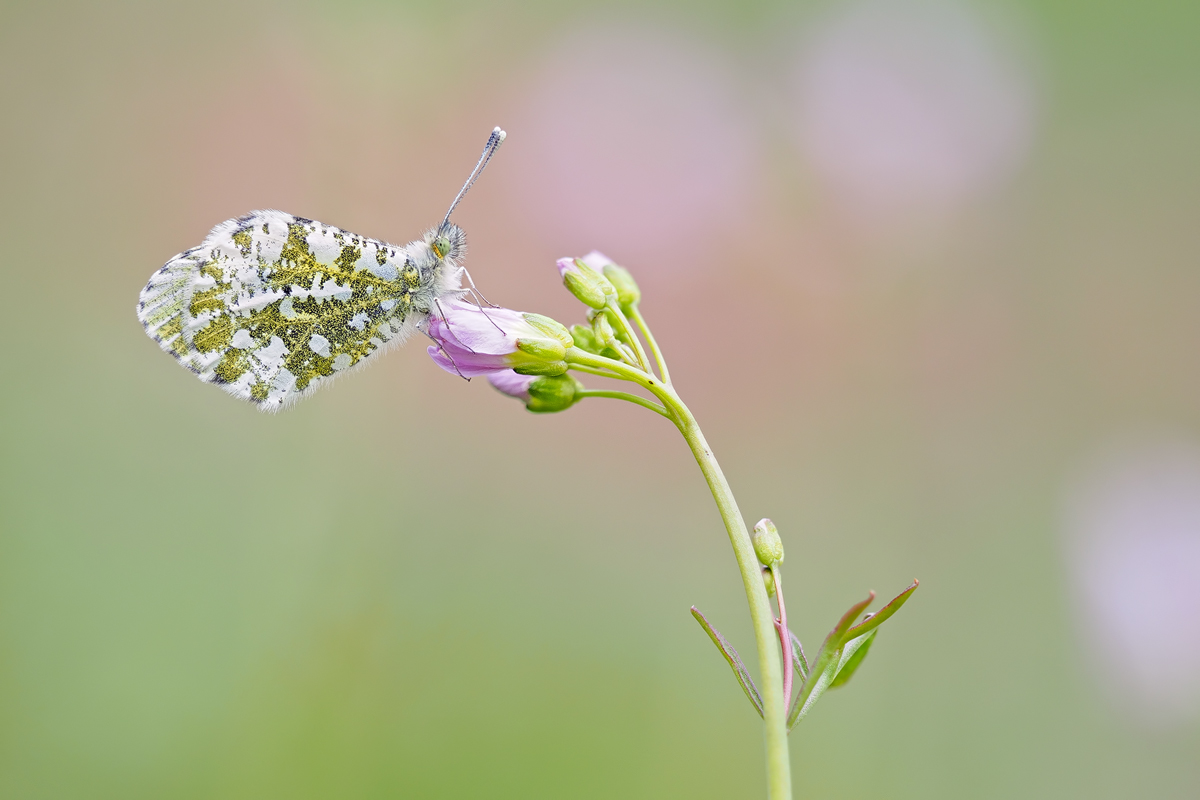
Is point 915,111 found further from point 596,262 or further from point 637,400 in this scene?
point 637,400

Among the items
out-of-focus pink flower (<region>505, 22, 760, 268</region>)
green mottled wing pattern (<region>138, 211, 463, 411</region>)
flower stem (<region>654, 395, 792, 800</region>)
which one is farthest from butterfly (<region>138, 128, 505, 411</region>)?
out-of-focus pink flower (<region>505, 22, 760, 268</region>)

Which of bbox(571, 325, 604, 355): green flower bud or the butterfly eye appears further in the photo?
the butterfly eye

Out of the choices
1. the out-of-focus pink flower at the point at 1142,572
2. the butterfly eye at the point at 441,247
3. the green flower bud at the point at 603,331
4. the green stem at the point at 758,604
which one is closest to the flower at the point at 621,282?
the green flower bud at the point at 603,331

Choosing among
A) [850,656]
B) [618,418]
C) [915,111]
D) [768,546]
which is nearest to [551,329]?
[768,546]

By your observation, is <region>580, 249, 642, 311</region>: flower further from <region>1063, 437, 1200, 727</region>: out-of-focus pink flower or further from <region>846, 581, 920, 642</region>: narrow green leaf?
<region>1063, 437, 1200, 727</region>: out-of-focus pink flower

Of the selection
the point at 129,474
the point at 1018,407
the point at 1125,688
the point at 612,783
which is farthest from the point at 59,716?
the point at 1018,407

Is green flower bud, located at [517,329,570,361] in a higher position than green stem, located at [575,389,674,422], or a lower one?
higher

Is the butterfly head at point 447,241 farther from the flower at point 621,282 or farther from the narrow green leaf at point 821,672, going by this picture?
the narrow green leaf at point 821,672
